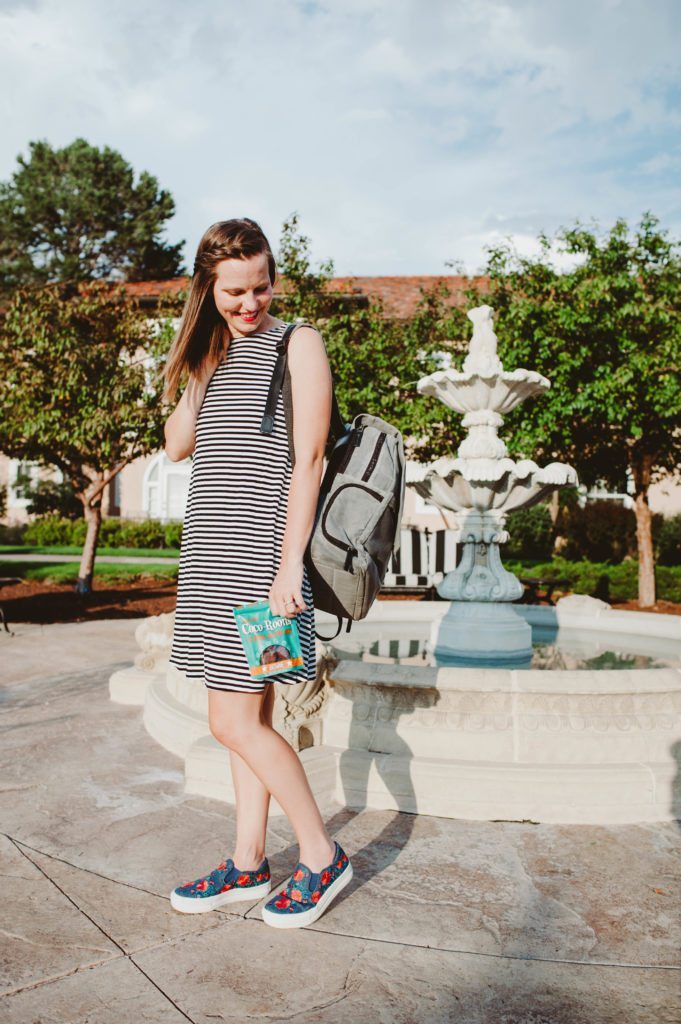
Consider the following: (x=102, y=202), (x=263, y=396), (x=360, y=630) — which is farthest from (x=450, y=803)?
(x=102, y=202)

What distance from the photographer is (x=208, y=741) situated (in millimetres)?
3740

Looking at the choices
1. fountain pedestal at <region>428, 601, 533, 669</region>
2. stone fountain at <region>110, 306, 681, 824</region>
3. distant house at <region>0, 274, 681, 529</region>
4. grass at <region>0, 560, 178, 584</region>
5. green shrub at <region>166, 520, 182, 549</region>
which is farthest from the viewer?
distant house at <region>0, 274, 681, 529</region>

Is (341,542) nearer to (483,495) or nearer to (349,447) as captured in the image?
(349,447)

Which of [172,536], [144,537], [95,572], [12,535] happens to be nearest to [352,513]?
[95,572]

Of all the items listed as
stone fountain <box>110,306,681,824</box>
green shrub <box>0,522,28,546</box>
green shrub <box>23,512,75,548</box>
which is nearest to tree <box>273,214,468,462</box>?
stone fountain <box>110,306,681,824</box>

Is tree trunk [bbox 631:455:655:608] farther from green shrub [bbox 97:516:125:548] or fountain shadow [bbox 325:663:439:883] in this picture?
green shrub [bbox 97:516:125:548]

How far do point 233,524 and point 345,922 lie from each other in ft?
3.99

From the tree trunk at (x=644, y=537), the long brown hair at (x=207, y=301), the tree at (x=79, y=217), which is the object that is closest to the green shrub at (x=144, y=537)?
the tree trunk at (x=644, y=537)

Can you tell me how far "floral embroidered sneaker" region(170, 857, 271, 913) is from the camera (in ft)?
8.36

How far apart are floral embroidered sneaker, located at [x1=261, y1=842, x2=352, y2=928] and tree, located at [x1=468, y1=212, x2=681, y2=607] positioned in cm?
958

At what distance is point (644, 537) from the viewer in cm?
1253

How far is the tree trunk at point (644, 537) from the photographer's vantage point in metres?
12.5

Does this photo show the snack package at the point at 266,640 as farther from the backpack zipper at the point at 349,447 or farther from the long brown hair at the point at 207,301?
the long brown hair at the point at 207,301

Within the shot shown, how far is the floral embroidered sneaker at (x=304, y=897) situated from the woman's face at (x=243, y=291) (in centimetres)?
161
